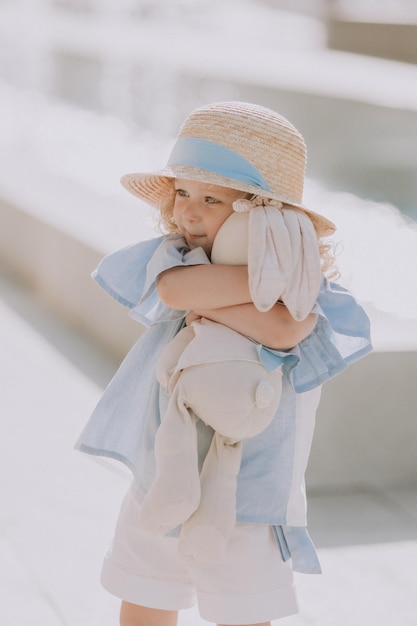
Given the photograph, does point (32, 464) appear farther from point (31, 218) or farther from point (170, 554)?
point (31, 218)

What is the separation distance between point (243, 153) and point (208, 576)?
76 cm

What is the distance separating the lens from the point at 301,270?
1.98 metres

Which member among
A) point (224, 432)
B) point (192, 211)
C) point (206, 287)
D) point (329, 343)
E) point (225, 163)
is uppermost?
point (225, 163)

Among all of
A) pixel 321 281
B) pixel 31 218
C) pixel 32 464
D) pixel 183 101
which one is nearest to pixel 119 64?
pixel 183 101

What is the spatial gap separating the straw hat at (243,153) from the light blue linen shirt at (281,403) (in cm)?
15

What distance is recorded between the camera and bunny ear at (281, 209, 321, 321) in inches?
77.8

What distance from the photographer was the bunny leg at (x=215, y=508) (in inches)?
79.8

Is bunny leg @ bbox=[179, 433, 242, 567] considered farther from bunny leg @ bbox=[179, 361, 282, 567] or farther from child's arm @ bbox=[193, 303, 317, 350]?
child's arm @ bbox=[193, 303, 317, 350]

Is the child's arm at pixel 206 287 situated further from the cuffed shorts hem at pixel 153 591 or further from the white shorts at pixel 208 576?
the cuffed shorts hem at pixel 153 591

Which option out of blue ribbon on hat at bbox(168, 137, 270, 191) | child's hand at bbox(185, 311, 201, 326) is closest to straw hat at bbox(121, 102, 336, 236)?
blue ribbon on hat at bbox(168, 137, 270, 191)

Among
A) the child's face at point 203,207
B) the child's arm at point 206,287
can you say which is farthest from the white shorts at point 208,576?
the child's face at point 203,207

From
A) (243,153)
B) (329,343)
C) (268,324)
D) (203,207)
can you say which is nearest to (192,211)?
(203,207)

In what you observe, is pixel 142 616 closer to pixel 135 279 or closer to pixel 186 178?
pixel 135 279

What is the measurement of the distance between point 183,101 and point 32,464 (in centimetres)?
1211
